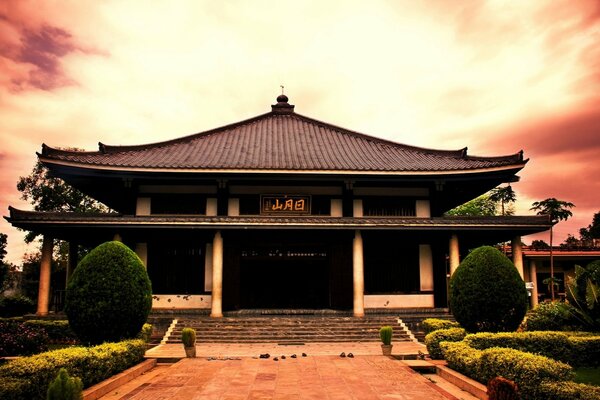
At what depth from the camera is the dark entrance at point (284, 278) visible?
776 inches

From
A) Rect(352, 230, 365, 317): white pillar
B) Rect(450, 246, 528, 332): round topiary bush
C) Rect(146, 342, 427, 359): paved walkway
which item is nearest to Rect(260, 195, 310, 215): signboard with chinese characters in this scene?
Rect(352, 230, 365, 317): white pillar

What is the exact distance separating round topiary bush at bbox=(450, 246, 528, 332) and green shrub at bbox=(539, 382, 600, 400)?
384cm

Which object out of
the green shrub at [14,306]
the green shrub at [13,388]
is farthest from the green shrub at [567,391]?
the green shrub at [14,306]

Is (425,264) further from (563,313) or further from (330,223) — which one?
(563,313)

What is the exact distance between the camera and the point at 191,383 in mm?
9039

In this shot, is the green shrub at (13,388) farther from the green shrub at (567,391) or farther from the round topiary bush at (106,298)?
the green shrub at (567,391)

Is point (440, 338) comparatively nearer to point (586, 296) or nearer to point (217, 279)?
point (586, 296)

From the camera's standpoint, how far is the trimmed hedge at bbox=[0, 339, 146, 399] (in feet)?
22.4

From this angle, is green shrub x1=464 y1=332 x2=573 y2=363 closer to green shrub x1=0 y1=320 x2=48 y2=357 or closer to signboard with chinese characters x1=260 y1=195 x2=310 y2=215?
green shrub x1=0 y1=320 x2=48 y2=357

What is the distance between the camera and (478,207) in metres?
41.3

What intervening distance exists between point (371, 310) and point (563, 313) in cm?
774

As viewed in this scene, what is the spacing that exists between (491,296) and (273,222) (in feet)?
30.3

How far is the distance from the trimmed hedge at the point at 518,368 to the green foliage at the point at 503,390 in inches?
92.1

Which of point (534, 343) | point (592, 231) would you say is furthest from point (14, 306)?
point (592, 231)
